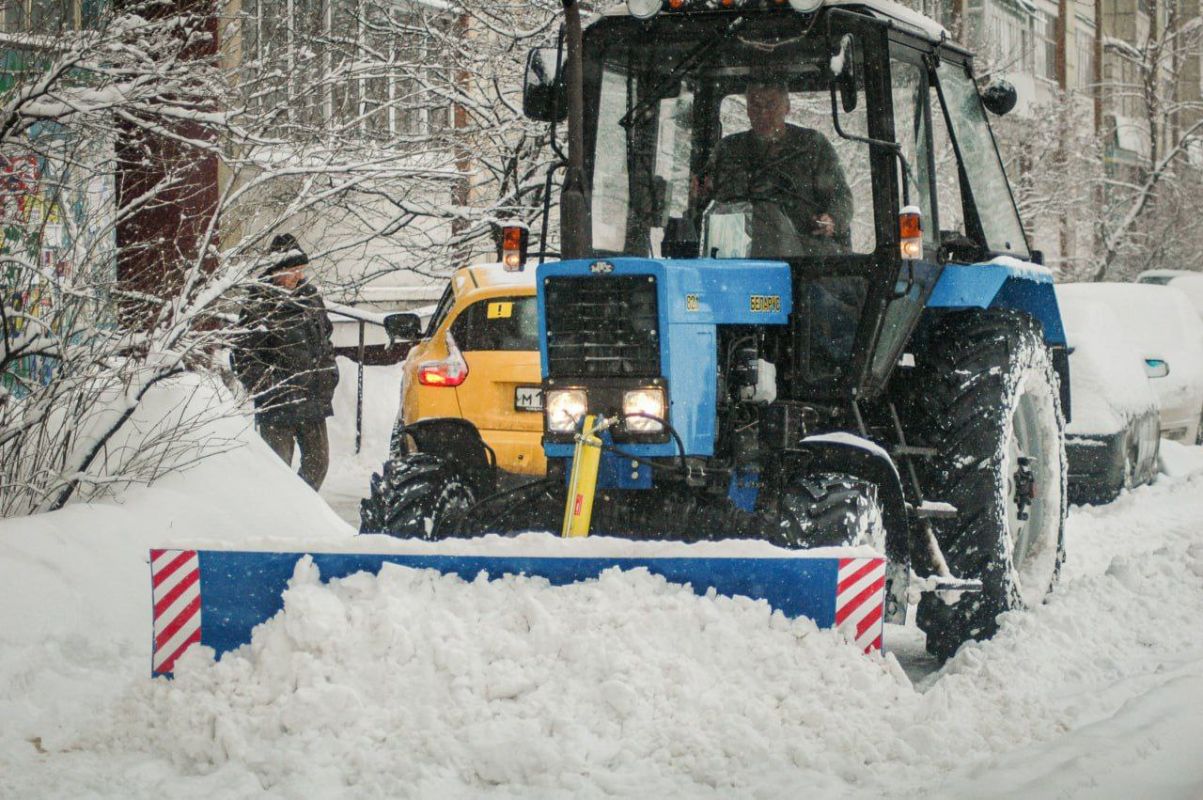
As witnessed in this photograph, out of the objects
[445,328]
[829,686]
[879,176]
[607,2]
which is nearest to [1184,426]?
[607,2]

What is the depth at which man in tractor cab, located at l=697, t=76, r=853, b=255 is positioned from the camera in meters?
6.12

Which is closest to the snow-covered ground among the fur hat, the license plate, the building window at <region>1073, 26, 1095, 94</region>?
the fur hat

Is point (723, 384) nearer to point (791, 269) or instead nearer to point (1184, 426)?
point (791, 269)

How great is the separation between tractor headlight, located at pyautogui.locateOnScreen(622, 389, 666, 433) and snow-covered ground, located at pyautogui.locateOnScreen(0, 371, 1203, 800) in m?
0.97

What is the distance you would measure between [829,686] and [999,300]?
3.44 m

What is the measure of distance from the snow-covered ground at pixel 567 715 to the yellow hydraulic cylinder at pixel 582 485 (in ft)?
2.04

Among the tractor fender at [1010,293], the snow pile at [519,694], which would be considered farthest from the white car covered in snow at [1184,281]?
the snow pile at [519,694]

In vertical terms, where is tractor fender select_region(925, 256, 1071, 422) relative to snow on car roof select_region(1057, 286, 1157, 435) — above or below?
→ above

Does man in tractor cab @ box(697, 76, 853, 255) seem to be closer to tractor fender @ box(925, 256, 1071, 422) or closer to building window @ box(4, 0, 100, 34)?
tractor fender @ box(925, 256, 1071, 422)

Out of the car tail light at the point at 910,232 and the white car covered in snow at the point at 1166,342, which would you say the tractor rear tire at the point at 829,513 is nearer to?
the car tail light at the point at 910,232

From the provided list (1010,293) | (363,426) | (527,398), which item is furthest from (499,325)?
(363,426)

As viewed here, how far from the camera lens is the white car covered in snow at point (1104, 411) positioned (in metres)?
11.2

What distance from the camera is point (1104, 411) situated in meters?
11.3

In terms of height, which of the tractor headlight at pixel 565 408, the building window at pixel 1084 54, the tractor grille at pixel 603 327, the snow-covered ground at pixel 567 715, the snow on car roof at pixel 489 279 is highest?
the building window at pixel 1084 54
